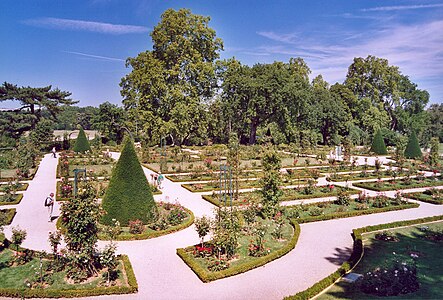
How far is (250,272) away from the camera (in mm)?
9977

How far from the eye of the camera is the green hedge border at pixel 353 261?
8.30 meters

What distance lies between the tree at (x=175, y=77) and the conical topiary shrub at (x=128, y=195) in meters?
28.0

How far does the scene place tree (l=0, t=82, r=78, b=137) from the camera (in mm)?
46469

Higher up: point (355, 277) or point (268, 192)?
point (268, 192)

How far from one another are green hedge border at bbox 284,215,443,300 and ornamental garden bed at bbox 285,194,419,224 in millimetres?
1947

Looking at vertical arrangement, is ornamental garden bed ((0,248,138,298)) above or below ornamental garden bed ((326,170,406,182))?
below

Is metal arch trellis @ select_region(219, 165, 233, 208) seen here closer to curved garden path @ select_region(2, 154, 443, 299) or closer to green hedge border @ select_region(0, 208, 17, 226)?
curved garden path @ select_region(2, 154, 443, 299)

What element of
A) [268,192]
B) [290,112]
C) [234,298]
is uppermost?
[290,112]

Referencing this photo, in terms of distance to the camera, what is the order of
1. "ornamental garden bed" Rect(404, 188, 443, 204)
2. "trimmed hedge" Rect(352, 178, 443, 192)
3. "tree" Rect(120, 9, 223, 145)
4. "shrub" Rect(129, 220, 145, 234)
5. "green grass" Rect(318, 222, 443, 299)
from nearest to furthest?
"green grass" Rect(318, 222, 443, 299), "shrub" Rect(129, 220, 145, 234), "ornamental garden bed" Rect(404, 188, 443, 204), "trimmed hedge" Rect(352, 178, 443, 192), "tree" Rect(120, 9, 223, 145)

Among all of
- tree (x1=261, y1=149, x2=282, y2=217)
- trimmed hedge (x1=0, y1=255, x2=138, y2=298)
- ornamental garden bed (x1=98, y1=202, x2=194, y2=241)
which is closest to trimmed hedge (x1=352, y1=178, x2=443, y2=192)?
tree (x1=261, y1=149, x2=282, y2=217)

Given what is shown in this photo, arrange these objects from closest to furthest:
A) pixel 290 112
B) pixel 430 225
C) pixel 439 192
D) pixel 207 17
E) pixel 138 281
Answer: pixel 138 281 < pixel 430 225 < pixel 439 192 < pixel 207 17 < pixel 290 112

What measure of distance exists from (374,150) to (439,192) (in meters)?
22.7

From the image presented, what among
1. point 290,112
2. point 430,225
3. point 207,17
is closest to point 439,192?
point 430,225

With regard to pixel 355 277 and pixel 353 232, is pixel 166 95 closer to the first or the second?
pixel 353 232
